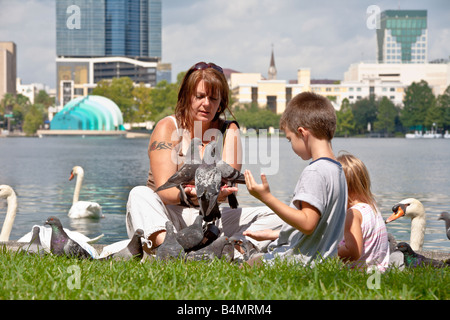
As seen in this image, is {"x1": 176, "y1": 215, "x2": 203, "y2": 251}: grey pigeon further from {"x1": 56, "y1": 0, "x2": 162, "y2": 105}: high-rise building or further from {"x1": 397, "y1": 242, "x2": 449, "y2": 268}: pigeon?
{"x1": 56, "y1": 0, "x2": 162, "y2": 105}: high-rise building

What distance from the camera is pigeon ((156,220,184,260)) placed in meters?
3.42

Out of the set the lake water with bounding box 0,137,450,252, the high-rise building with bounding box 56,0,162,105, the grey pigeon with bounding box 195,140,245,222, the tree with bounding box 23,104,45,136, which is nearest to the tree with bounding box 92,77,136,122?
the tree with bounding box 23,104,45,136

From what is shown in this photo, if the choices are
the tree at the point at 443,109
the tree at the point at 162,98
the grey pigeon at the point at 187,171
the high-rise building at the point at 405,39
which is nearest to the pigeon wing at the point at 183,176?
the grey pigeon at the point at 187,171

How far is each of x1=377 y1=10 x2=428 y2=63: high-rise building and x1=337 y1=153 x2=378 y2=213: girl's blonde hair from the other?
155m

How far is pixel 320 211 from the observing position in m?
2.81

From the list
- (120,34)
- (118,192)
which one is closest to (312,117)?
(118,192)

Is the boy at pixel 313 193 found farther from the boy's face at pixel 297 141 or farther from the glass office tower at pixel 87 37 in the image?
the glass office tower at pixel 87 37

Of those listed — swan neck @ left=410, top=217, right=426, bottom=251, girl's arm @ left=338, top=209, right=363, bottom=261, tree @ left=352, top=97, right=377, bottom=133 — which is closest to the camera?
girl's arm @ left=338, top=209, right=363, bottom=261

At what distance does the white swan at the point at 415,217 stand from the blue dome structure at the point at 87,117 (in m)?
78.6

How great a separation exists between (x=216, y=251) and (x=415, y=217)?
2642mm

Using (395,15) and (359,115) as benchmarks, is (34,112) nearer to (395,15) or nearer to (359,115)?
(359,115)

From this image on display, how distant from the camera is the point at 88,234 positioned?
8.24m
